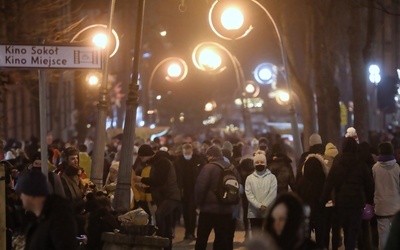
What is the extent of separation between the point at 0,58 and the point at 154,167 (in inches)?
169

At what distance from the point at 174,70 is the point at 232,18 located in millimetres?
12627

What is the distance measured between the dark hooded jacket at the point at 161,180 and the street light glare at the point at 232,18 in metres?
4.41

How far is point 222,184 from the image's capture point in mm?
15633

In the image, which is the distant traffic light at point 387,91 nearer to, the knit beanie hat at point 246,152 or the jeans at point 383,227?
the knit beanie hat at point 246,152

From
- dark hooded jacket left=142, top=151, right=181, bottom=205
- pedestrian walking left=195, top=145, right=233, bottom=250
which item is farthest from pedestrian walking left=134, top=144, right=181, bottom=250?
pedestrian walking left=195, top=145, right=233, bottom=250

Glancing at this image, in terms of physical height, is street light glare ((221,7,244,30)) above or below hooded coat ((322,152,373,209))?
above

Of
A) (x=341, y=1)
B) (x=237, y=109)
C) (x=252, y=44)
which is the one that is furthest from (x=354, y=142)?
(x=237, y=109)

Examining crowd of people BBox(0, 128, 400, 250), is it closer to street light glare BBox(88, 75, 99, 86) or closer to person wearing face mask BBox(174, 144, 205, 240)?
person wearing face mask BBox(174, 144, 205, 240)

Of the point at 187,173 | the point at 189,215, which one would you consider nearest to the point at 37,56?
the point at 189,215

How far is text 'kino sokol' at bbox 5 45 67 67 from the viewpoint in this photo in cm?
1327

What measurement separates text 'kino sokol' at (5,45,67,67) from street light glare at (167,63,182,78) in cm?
1996

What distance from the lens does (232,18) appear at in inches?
822

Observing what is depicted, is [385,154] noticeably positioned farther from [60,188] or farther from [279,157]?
[60,188]

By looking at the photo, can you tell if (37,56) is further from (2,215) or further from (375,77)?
(375,77)
